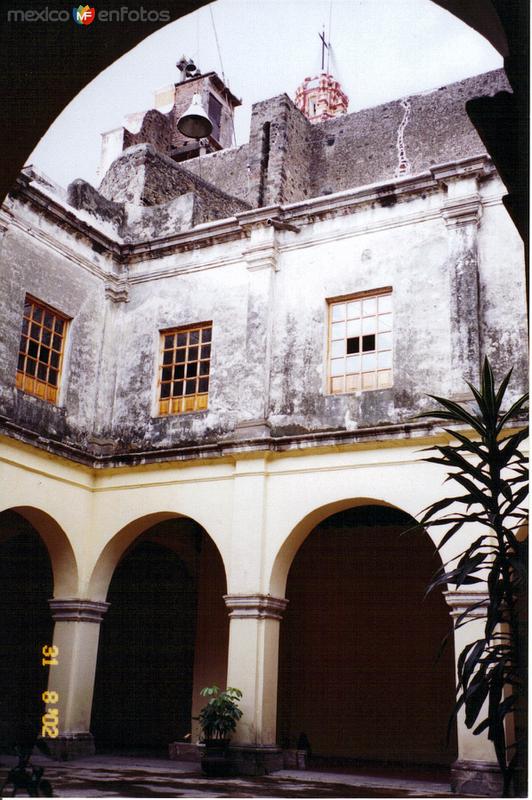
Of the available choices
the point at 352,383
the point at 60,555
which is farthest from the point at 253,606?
the point at 352,383

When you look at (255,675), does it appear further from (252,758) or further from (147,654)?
(147,654)

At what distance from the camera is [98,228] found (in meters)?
12.2

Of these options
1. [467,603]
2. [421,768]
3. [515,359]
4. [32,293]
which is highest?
[32,293]

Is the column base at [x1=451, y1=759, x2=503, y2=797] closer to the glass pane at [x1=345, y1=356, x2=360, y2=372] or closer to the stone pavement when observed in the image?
the stone pavement

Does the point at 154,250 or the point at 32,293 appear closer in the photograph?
the point at 32,293

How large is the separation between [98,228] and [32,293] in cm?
167

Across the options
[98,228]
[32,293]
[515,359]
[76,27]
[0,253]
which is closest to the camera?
[76,27]

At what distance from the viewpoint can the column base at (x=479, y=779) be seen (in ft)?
26.8

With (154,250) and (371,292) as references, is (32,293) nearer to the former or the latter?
(154,250)

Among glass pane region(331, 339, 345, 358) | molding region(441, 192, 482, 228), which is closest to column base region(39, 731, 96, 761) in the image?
glass pane region(331, 339, 345, 358)

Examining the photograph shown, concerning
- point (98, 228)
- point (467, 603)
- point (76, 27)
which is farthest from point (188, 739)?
point (76, 27)

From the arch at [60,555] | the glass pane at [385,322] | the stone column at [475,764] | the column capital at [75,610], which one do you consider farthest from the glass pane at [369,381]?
the column capital at [75,610]

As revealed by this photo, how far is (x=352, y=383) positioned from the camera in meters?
10.6

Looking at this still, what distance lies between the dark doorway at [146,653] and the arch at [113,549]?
3282mm
